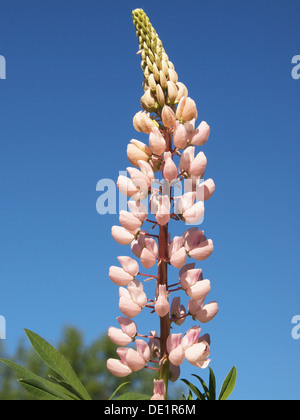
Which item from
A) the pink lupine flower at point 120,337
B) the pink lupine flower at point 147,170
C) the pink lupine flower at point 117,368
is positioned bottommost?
the pink lupine flower at point 117,368

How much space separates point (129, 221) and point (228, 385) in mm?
1151

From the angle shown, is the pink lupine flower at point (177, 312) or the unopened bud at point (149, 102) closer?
the pink lupine flower at point (177, 312)

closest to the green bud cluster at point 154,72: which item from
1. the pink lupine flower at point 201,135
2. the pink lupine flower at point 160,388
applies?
the pink lupine flower at point 201,135

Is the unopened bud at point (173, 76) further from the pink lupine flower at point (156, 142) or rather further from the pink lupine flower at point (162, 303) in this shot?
the pink lupine flower at point (162, 303)

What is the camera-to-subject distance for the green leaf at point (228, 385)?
3.00 meters

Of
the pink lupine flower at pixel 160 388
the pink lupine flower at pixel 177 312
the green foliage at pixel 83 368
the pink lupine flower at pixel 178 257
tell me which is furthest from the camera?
the green foliage at pixel 83 368

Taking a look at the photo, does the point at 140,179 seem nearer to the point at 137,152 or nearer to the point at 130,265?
the point at 137,152

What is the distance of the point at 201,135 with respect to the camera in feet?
10.3

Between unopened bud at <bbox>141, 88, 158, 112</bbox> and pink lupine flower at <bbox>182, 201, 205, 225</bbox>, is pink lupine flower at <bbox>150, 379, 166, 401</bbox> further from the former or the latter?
unopened bud at <bbox>141, 88, 158, 112</bbox>

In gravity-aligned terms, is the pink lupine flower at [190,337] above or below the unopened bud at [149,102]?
below

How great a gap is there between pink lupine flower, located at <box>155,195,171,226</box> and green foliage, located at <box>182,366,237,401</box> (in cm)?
94

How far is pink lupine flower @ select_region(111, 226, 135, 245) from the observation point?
2975mm

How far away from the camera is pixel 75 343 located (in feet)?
64.0

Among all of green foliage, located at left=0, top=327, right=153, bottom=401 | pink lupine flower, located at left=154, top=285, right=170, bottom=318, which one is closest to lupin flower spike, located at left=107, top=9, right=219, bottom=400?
pink lupine flower, located at left=154, top=285, right=170, bottom=318
